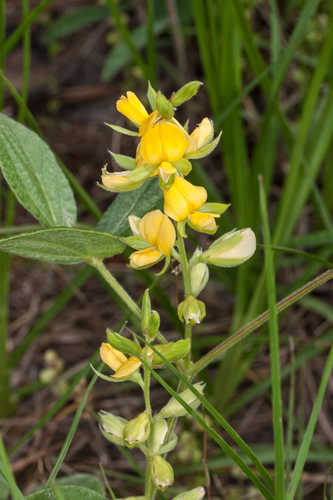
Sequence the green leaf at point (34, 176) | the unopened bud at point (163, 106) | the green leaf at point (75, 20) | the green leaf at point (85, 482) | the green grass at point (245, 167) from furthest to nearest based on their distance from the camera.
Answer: the green leaf at point (75, 20) < the green grass at point (245, 167) < the green leaf at point (85, 482) < the green leaf at point (34, 176) < the unopened bud at point (163, 106)

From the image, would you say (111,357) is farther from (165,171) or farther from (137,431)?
(165,171)

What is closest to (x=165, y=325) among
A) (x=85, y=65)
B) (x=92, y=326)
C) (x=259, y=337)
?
(x=92, y=326)

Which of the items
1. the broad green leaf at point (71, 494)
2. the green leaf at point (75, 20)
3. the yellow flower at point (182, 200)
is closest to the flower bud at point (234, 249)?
the yellow flower at point (182, 200)

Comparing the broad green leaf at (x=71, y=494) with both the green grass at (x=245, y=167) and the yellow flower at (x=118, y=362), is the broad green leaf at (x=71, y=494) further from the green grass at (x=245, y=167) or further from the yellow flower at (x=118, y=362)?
the green grass at (x=245, y=167)

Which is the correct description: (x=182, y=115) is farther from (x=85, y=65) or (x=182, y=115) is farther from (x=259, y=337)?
(x=259, y=337)

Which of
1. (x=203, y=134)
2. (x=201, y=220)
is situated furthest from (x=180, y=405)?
(x=203, y=134)

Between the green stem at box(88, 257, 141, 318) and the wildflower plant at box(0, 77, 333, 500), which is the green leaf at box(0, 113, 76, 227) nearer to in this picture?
the wildflower plant at box(0, 77, 333, 500)
